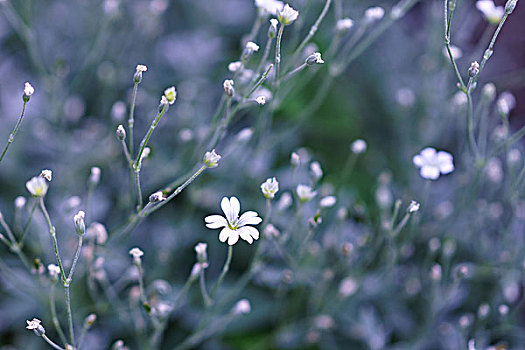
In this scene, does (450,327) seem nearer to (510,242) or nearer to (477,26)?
(510,242)

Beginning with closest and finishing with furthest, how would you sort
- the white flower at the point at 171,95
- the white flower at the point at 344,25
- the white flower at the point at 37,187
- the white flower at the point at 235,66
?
the white flower at the point at 37,187 → the white flower at the point at 171,95 → the white flower at the point at 235,66 → the white flower at the point at 344,25

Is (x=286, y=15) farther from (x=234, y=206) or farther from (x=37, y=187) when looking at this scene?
(x=37, y=187)

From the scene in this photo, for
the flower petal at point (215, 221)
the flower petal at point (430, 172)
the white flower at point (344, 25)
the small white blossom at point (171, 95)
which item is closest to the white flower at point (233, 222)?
the flower petal at point (215, 221)

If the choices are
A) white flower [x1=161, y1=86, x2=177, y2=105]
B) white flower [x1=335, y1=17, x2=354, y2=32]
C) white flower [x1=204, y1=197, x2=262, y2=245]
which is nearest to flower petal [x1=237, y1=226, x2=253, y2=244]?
white flower [x1=204, y1=197, x2=262, y2=245]

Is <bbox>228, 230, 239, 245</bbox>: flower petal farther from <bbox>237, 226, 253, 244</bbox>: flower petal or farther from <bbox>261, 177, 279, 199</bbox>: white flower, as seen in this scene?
<bbox>261, 177, 279, 199</bbox>: white flower

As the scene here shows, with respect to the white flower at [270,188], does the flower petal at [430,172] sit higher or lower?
higher

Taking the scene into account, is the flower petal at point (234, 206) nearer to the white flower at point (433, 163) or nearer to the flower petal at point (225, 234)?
the flower petal at point (225, 234)
